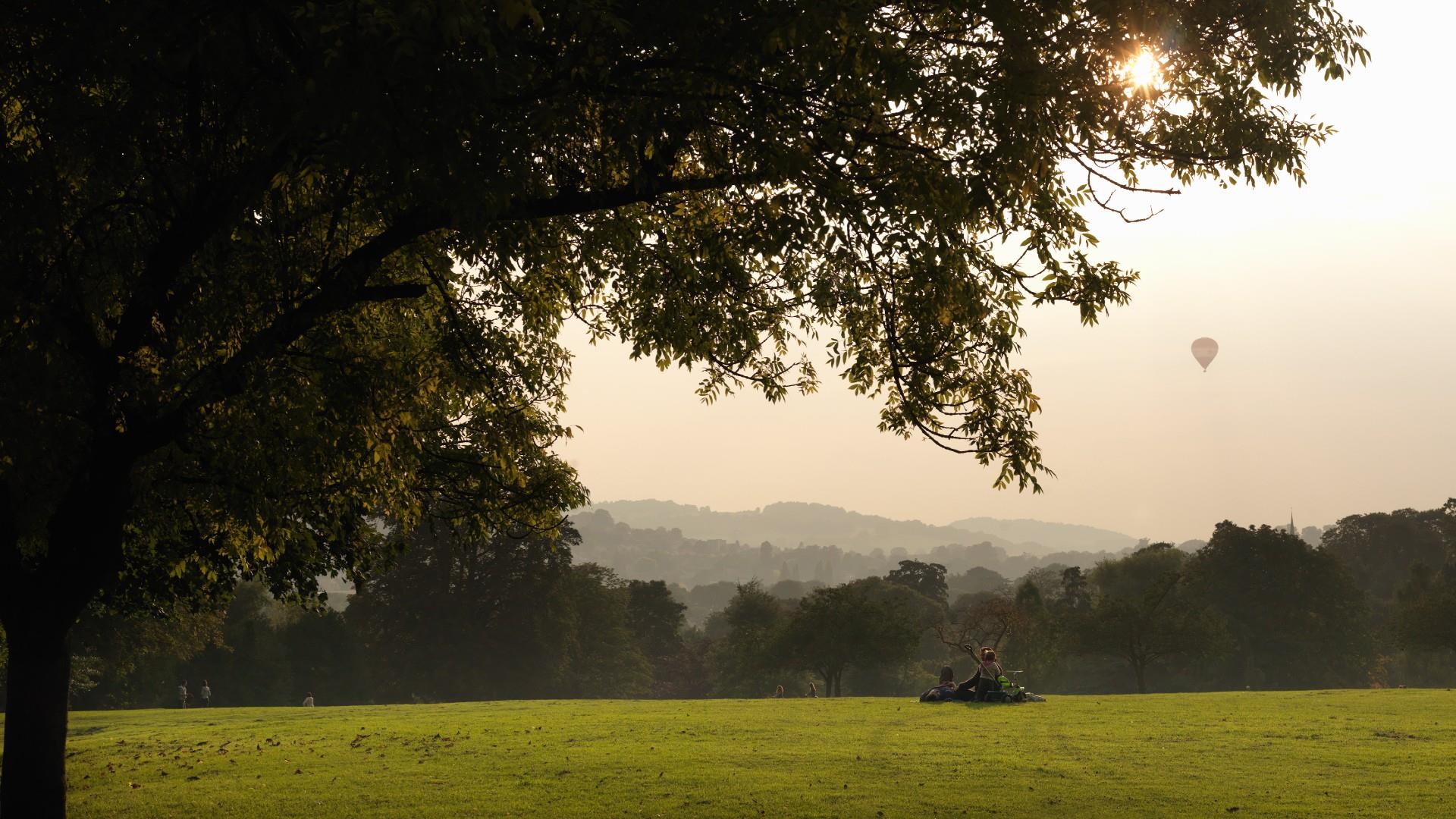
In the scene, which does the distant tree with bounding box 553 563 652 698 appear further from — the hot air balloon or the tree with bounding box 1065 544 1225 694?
the hot air balloon

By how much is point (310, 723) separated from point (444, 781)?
47.1 feet

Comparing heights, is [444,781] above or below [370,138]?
below

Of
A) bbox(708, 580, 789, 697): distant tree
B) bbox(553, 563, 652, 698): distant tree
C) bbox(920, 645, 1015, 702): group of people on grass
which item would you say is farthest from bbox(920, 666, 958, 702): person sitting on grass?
bbox(553, 563, 652, 698): distant tree

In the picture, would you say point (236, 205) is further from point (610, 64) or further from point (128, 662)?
point (128, 662)

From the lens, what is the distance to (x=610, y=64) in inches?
386

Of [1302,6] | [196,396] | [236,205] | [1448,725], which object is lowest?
[1448,725]

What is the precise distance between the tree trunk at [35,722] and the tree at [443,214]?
4cm

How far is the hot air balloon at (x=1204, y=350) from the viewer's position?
10569cm

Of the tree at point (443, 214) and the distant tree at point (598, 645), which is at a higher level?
the tree at point (443, 214)

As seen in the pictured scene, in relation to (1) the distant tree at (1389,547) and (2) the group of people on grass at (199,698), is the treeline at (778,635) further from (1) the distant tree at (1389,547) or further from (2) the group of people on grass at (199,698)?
(1) the distant tree at (1389,547)

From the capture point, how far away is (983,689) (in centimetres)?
3009

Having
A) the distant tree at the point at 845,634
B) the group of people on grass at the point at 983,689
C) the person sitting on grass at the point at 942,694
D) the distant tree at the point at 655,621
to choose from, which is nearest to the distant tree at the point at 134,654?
the person sitting on grass at the point at 942,694

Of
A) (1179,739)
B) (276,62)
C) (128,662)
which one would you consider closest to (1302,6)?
(276,62)

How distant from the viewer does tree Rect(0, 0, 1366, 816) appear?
30.1 ft
